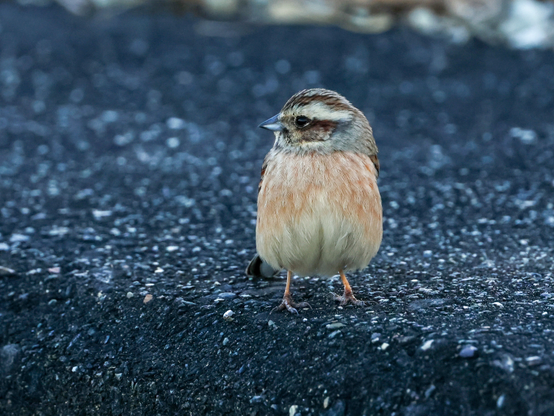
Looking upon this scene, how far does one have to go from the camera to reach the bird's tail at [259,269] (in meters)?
4.34

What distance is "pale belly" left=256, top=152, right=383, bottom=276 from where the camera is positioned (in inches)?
144

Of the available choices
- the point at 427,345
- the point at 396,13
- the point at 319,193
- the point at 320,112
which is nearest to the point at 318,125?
the point at 320,112

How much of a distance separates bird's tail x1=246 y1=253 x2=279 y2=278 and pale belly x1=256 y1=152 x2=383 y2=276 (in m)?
0.46

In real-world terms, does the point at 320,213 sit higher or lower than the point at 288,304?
higher

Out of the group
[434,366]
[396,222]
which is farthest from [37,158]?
[434,366]

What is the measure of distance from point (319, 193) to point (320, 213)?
0.10 m

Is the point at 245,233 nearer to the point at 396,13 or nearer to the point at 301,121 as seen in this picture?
the point at 301,121

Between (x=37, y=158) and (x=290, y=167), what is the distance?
12.6ft

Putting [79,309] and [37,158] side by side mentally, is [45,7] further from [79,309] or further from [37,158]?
[79,309]

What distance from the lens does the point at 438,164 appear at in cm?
658

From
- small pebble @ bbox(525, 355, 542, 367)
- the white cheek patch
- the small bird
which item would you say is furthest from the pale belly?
small pebble @ bbox(525, 355, 542, 367)

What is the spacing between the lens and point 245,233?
5305 mm

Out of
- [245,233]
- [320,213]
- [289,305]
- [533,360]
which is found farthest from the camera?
[245,233]

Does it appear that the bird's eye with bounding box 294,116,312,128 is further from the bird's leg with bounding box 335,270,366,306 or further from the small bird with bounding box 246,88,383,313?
the bird's leg with bounding box 335,270,366,306
